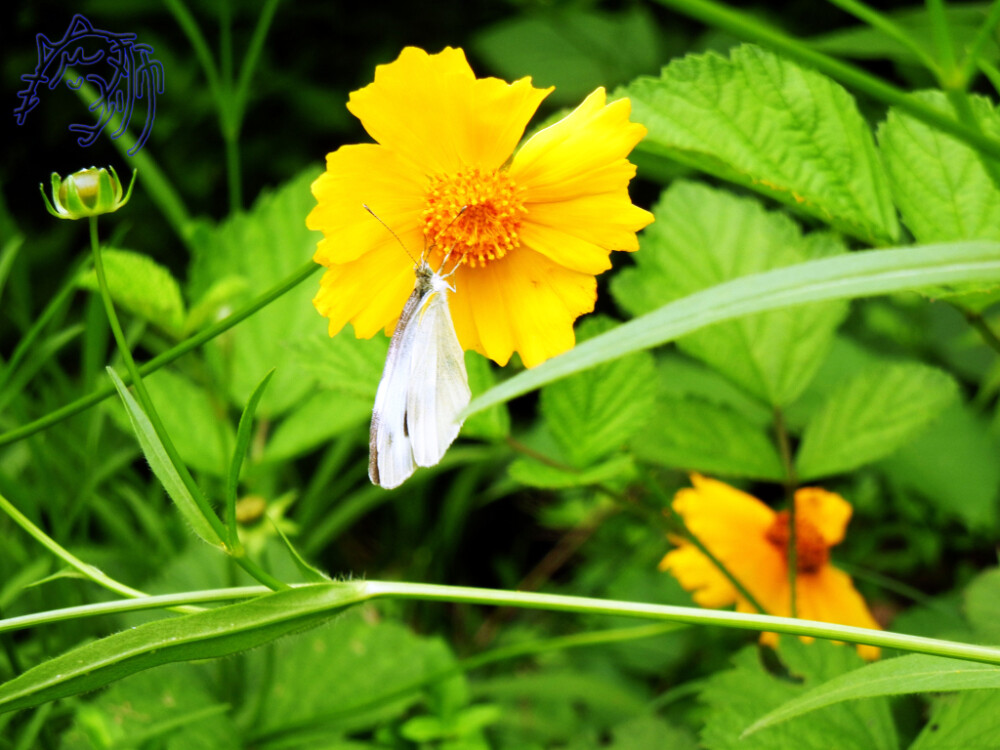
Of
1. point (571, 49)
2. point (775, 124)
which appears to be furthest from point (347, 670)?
point (571, 49)

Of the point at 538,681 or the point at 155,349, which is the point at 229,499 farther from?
the point at 155,349

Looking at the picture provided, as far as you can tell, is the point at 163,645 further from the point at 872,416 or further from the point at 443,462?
the point at 443,462

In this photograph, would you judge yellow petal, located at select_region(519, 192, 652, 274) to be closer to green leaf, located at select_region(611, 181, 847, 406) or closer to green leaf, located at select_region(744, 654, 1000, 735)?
green leaf, located at select_region(611, 181, 847, 406)

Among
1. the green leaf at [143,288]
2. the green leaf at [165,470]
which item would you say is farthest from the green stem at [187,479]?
the green leaf at [143,288]

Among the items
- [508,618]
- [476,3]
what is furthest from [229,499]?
[476,3]

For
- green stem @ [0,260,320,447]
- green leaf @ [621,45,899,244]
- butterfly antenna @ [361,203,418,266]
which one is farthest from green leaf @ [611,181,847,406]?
green stem @ [0,260,320,447]

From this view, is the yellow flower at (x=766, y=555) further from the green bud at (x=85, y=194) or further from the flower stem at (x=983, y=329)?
the green bud at (x=85, y=194)

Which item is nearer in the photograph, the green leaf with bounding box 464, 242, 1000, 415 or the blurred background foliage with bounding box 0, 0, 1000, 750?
the green leaf with bounding box 464, 242, 1000, 415
